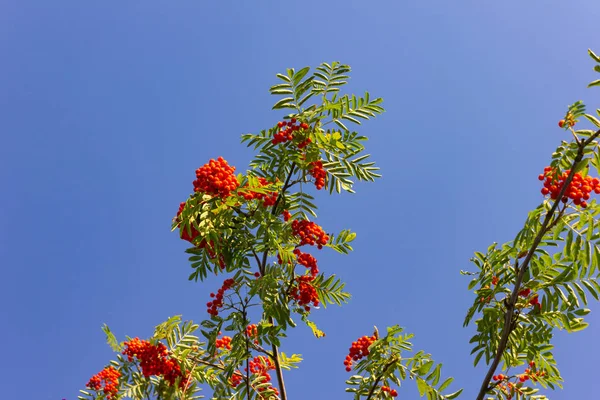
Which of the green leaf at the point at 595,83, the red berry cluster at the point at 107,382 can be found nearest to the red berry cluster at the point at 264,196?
the green leaf at the point at 595,83

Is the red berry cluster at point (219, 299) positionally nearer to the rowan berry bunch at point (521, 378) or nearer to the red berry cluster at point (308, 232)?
the red berry cluster at point (308, 232)

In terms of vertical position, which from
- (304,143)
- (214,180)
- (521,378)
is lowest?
(521,378)

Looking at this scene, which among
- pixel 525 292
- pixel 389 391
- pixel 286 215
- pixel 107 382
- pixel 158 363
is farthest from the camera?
pixel 107 382

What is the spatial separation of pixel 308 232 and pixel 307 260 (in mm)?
312

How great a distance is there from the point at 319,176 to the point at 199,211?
138 cm

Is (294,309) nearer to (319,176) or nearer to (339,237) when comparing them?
(339,237)

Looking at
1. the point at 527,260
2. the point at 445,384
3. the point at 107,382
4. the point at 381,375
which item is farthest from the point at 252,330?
the point at 527,260

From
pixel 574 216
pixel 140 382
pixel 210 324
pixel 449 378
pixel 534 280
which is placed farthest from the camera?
pixel 140 382

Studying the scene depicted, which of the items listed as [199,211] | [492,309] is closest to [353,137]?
[199,211]

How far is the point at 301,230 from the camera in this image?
5.43 m

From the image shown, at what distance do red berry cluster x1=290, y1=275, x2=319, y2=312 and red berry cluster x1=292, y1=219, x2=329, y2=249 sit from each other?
0.41 m

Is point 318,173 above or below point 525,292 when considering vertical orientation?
above

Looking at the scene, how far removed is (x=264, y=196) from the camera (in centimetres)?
544

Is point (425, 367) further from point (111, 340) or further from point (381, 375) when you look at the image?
point (111, 340)
